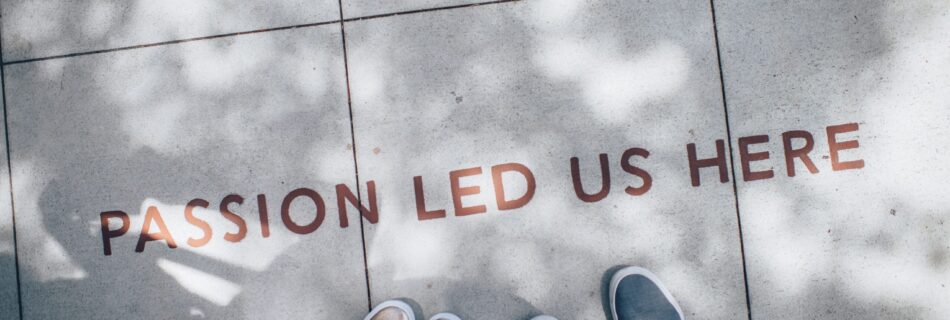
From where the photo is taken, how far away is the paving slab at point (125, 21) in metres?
2.30

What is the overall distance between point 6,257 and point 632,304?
2.78 meters

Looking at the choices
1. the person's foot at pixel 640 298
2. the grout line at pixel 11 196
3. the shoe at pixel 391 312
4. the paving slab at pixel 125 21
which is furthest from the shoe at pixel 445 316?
the grout line at pixel 11 196

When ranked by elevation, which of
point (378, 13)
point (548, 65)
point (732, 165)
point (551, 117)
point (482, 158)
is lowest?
point (732, 165)

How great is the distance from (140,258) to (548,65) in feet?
6.58

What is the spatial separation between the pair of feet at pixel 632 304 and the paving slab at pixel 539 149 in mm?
61

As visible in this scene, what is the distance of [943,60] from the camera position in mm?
2223

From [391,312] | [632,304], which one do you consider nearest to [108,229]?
[391,312]

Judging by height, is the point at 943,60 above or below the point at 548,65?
below

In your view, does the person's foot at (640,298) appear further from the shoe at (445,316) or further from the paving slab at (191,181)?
the paving slab at (191,181)

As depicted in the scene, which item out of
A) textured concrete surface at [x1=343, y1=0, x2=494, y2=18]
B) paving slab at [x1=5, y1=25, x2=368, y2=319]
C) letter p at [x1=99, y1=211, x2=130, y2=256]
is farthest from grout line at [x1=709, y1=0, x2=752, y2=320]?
letter p at [x1=99, y1=211, x2=130, y2=256]

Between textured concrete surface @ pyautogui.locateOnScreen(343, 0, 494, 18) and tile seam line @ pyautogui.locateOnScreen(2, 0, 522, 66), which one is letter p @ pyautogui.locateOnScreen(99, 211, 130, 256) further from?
textured concrete surface @ pyautogui.locateOnScreen(343, 0, 494, 18)

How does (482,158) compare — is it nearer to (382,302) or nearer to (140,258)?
(382,302)

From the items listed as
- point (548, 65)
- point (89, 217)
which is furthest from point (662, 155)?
point (89, 217)

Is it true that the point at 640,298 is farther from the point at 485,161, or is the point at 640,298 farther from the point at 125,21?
the point at 125,21
